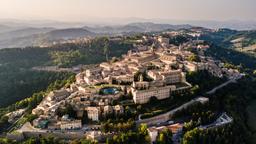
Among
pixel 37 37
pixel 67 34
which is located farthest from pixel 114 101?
pixel 67 34

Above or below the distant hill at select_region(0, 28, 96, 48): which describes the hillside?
above

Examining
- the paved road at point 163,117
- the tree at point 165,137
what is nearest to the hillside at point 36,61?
the paved road at point 163,117

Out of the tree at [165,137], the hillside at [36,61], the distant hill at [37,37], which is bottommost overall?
the distant hill at [37,37]

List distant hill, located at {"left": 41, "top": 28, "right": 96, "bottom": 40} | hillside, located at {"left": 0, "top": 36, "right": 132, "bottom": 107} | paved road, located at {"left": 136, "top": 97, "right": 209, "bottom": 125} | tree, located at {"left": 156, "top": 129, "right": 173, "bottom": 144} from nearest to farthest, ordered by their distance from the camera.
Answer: tree, located at {"left": 156, "top": 129, "right": 173, "bottom": 144}, paved road, located at {"left": 136, "top": 97, "right": 209, "bottom": 125}, hillside, located at {"left": 0, "top": 36, "right": 132, "bottom": 107}, distant hill, located at {"left": 41, "top": 28, "right": 96, "bottom": 40}

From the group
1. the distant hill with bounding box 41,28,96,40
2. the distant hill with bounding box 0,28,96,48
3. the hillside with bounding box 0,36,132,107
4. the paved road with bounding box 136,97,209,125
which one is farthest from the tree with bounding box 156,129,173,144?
the distant hill with bounding box 41,28,96,40

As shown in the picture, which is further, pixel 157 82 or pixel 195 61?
pixel 195 61

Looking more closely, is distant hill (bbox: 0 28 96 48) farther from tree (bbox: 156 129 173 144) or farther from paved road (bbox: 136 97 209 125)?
tree (bbox: 156 129 173 144)

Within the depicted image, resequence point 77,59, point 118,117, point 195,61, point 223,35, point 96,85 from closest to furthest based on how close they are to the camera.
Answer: point 118,117, point 96,85, point 195,61, point 77,59, point 223,35

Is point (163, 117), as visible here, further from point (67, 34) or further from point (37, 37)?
point (67, 34)

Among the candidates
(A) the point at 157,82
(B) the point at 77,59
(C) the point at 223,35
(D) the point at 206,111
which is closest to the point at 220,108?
(D) the point at 206,111

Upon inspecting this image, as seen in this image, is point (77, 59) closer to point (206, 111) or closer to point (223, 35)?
point (206, 111)

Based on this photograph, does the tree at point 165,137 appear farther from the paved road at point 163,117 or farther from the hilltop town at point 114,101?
the paved road at point 163,117
